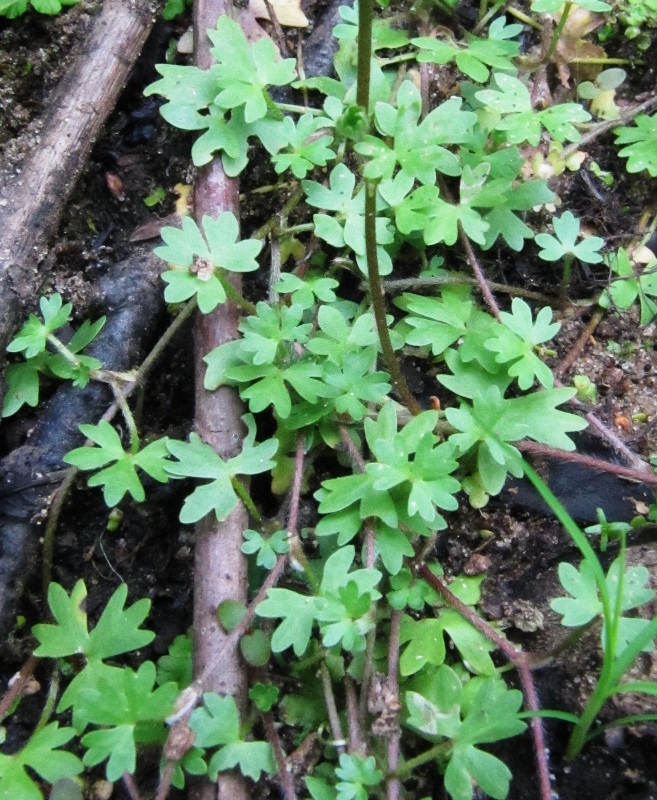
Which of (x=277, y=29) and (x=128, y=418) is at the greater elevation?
(x=277, y=29)

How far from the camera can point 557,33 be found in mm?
2492

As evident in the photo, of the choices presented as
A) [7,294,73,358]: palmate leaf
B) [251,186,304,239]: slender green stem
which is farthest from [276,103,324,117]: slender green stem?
[7,294,73,358]: palmate leaf

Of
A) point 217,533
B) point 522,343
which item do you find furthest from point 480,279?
point 217,533

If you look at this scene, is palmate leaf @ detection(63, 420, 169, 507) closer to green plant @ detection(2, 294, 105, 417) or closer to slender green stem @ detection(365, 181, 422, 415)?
green plant @ detection(2, 294, 105, 417)

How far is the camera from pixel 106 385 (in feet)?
7.59

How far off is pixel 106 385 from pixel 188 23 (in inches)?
64.0

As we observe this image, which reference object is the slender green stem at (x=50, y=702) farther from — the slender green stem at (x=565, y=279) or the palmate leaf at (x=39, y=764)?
the slender green stem at (x=565, y=279)

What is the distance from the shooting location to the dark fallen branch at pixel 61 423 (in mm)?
2115

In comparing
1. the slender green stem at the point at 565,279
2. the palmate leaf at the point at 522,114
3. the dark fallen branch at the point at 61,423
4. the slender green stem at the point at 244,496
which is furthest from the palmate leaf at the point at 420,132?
the slender green stem at the point at 244,496

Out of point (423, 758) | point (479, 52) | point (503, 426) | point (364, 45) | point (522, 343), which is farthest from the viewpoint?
point (479, 52)

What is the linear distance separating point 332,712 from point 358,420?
32.6 inches

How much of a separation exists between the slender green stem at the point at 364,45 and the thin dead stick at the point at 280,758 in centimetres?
163

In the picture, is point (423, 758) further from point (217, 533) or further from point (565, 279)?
point (565, 279)

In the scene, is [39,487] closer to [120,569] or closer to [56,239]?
[120,569]
